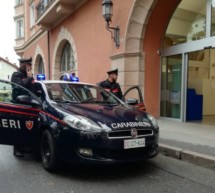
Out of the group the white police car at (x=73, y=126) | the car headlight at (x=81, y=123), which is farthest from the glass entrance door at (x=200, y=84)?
the car headlight at (x=81, y=123)

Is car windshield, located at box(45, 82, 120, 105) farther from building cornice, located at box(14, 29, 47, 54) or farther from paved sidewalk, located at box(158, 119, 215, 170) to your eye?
building cornice, located at box(14, 29, 47, 54)

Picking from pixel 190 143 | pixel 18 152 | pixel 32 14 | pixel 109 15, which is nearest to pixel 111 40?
pixel 109 15

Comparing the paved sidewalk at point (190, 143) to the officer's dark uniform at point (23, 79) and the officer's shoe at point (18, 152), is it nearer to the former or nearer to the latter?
the officer's shoe at point (18, 152)

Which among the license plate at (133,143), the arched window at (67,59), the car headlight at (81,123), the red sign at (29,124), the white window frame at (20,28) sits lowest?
the license plate at (133,143)

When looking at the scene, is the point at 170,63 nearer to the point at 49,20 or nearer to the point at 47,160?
the point at 47,160

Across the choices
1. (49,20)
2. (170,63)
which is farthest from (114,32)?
(49,20)

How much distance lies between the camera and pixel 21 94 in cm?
550

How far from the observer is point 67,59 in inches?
720

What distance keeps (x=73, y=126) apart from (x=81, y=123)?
Result: 120 millimetres

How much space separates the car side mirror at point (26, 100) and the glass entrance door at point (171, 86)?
5.99 meters

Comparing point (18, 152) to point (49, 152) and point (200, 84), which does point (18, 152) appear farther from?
point (200, 84)

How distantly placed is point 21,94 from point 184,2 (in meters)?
6.74

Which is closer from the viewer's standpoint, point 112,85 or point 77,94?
point 77,94

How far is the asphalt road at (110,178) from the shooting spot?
4027mm
